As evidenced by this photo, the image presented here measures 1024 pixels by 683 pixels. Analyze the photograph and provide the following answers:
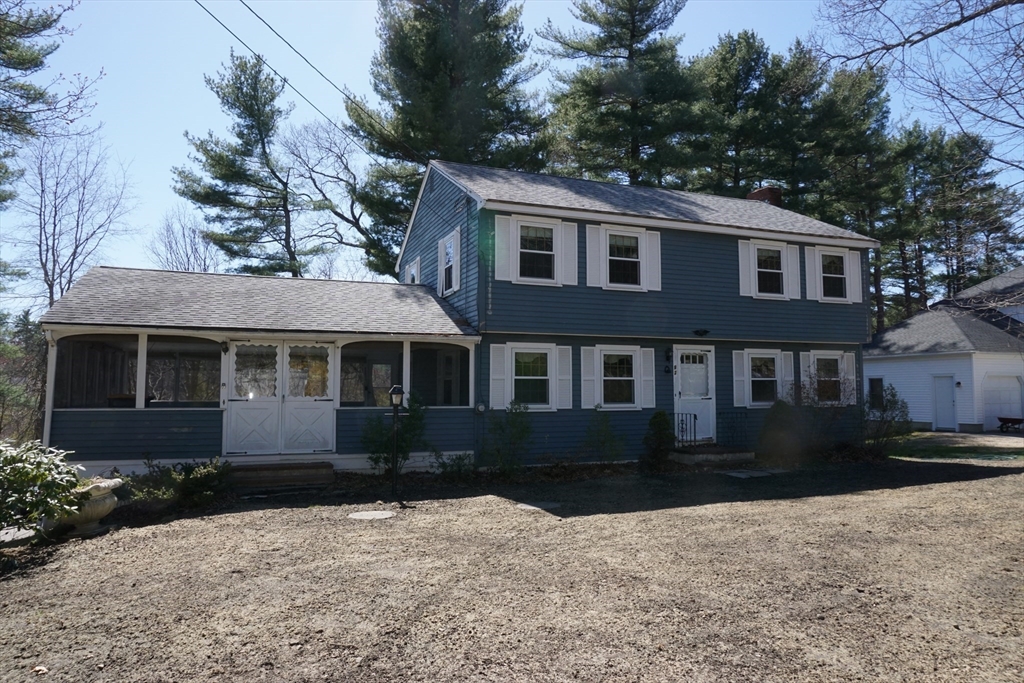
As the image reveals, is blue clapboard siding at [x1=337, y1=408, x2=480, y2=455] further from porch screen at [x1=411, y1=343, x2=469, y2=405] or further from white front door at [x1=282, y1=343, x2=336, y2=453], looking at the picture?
porch screen at [x1=411, y1=343, x2=469, y2=405]

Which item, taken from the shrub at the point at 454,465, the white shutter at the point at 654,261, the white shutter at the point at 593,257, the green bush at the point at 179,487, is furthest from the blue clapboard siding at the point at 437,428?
the white shutter at the point at 654,261

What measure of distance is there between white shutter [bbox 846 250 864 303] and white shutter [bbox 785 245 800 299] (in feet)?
5.21

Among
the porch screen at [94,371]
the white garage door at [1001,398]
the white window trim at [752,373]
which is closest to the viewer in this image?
the porch screen at [94,371]

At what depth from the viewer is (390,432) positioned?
12008 mm

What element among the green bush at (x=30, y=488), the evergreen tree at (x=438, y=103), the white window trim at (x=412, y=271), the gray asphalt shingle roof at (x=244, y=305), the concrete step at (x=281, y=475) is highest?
the evergreen tree at (x=438, y=103)

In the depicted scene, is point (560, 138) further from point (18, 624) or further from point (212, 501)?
point (18, 624)

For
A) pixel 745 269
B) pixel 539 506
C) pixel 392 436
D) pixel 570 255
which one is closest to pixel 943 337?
pixel 745 269

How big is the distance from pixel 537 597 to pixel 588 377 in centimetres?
907

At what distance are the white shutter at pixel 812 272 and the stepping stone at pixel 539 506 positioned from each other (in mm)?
9893

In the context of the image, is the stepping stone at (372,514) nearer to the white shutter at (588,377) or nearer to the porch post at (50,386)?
the porch post at (50,386)

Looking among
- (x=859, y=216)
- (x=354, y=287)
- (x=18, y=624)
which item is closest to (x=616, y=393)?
(x=354, y=287)

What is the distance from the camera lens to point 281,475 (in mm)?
11211

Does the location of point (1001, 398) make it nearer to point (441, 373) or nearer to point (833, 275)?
point (833, 275)

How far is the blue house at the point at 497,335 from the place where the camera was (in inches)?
458
